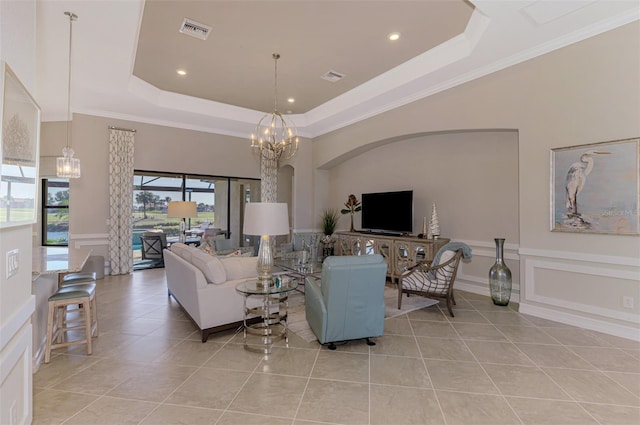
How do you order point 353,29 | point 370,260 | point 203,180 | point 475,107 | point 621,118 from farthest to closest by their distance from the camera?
point 203,180
point 475,107
point 353,29
point 621,118
point 370,260

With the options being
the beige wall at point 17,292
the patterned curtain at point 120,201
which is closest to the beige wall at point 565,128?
the beige wall at point 17,292

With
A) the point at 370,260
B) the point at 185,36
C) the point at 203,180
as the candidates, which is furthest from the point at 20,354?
the point at 203,180

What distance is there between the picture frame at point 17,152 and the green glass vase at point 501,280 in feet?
17.1

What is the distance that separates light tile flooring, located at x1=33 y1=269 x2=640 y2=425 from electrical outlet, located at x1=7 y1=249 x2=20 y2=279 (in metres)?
1.18

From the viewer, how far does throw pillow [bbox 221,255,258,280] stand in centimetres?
369

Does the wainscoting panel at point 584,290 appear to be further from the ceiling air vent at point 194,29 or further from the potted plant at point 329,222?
the ceiling air vent at point 194,29

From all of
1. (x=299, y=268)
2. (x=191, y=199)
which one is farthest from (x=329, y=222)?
(x=191, y=199)

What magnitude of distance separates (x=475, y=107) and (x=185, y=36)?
168 inches

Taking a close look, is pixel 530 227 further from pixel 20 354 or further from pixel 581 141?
pixel 20 354

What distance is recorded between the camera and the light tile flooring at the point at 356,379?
87.2 inches

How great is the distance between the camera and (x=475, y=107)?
15.3 feet

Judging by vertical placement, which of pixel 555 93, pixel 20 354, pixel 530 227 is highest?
pixel 555 93

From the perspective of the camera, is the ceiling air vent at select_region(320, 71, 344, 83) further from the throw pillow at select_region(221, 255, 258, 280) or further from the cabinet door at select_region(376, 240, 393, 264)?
the throw pillow at select_region(221, 255, 258, 280)

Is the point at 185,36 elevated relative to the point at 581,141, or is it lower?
elevated
